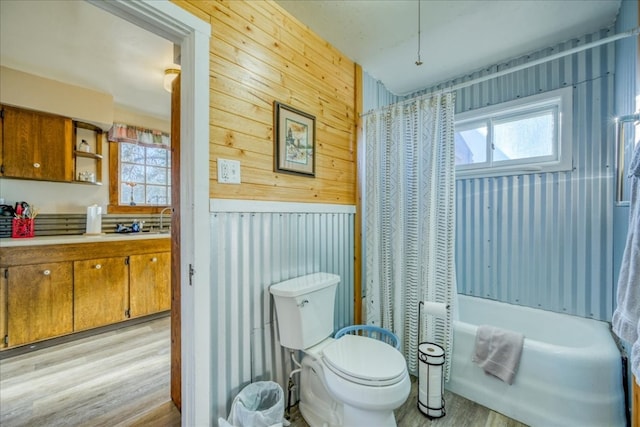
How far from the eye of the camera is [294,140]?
1728 mm

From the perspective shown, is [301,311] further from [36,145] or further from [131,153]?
[131,153]

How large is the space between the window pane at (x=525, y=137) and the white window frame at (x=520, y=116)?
0.03 m

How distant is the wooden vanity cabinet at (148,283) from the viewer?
9.07 feet

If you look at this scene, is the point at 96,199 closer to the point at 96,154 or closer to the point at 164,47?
the point at 96,154

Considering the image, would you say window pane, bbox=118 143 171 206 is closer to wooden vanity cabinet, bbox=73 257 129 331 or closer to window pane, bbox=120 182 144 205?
window pane, bbox=120 182 144 205

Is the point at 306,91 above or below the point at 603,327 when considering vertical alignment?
above

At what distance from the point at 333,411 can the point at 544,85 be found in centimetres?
264

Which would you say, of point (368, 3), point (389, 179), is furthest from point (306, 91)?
point (389, 179)

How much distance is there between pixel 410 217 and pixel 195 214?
1370 mm

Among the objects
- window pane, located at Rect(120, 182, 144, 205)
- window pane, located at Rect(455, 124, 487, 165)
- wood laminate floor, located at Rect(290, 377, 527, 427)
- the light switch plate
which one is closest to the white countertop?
window pane, located at Rect(120, 182, 144, 205)

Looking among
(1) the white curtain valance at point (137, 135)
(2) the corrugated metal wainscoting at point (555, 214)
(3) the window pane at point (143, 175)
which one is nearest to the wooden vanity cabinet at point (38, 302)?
(3) the window pane at point (143, 175)

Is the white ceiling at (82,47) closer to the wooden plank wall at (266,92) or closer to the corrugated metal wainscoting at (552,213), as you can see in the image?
the wooden plank wall at (266,92)

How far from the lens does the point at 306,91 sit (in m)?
1.83

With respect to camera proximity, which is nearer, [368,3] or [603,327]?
[368,3]
